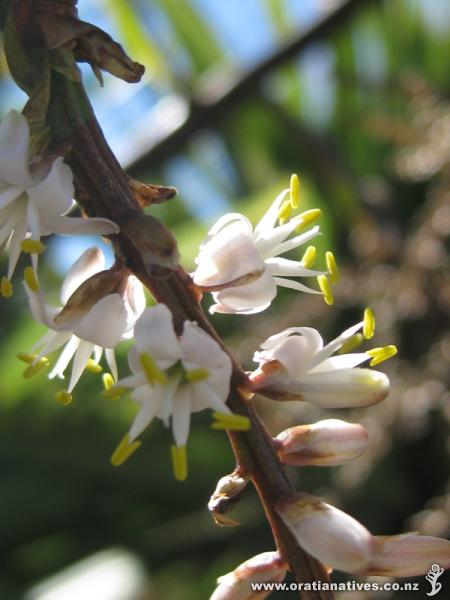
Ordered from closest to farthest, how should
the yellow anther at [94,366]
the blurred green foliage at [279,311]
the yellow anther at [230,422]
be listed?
the yellow anther at [230,422]
the yellow anther at [94,366]
the blurred green foliage at [279,311]

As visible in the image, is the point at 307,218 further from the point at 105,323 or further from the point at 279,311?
the point at 279,311

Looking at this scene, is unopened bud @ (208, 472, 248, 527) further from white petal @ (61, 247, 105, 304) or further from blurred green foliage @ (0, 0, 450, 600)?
blurred green foliage @ (0, 0, 450, 600)

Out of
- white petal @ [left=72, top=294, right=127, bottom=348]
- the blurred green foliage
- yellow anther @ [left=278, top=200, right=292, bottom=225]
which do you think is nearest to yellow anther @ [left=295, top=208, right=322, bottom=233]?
yellow anther @ [left=278, top=200, right=292, bottom=225]

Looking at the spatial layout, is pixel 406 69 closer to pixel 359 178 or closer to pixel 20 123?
pixel 359 178

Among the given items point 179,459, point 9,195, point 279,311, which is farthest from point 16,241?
point 279,311

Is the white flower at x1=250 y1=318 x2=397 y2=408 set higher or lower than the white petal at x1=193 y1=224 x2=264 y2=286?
lower

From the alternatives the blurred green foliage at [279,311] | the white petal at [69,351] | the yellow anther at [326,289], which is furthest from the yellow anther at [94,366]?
the blurred green foliage at [279,311]

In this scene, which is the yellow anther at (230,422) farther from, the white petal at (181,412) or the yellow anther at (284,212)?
the yellow anther at (284,212)
